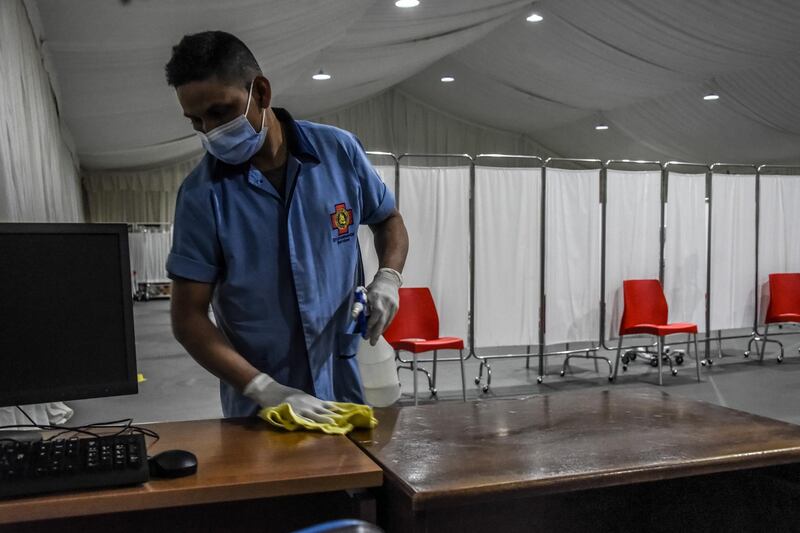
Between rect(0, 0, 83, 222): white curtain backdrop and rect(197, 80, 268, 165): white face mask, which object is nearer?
rect(197, 80, 268, 165): white face mask

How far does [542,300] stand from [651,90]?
5.97 meters

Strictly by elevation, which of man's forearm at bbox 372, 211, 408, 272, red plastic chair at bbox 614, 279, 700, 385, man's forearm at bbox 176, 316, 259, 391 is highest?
man's forearm at bbox 372, 211, 408, 272

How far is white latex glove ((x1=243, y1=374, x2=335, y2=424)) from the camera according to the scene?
4.39 ft

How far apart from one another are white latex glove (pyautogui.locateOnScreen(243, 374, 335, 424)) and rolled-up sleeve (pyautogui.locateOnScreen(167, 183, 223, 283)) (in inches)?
9.9

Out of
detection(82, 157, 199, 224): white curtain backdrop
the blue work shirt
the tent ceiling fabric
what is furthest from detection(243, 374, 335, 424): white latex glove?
detection(82, 157, 199, 224): white curtain backdrop

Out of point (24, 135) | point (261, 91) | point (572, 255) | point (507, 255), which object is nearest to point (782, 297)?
point (572, 255)

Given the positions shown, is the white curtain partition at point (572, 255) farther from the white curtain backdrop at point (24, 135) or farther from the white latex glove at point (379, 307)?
the white latex glove at point (379, 307)

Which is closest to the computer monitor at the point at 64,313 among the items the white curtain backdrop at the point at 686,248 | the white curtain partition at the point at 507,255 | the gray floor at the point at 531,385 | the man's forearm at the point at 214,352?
the man's forearm at the point at 214,352

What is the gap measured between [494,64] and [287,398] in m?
9.24

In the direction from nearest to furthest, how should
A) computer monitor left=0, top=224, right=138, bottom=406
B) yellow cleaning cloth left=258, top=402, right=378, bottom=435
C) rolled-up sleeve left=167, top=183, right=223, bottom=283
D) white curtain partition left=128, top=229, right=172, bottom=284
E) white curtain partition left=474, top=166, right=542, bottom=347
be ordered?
computer monitor left=0, top=224, right=138, bottom=406 → yellow cleaning cloth left=258, top=402, right=378, bottom=435 → rolled-up sleeve left=167, top=183, right=223, bottom=283 → white curtain partition left=474, top=166, right=542, bottom=347 → white curtain partition left=128, top=229, right=172, bottom=284

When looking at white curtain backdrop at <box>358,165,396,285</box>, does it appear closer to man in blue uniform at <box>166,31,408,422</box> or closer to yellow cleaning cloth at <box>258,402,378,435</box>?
man in blue uniform at <box>166,31,408,422</box>

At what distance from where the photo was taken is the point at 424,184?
4773mm

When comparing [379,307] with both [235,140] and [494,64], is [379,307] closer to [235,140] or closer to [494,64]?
[235,140]

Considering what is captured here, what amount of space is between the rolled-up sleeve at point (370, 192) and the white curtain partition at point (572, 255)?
11.5 feet
